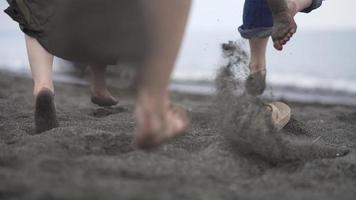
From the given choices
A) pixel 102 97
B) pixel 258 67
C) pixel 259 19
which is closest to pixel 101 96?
pixel 102 97

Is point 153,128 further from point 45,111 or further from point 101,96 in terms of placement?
point 101,96

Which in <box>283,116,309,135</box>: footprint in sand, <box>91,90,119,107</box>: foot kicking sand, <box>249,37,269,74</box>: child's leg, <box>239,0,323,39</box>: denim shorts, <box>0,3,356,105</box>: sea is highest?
<box>239,0,323,39</box>: denim shorts

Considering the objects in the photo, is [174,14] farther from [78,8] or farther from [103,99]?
[103,99]

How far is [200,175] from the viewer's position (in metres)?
1.62

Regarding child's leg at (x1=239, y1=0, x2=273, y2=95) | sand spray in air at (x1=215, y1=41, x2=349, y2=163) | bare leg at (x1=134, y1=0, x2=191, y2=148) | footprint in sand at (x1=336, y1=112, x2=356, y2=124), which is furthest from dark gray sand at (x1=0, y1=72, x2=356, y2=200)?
footprint in sand at (x1=336, y1=112, x2=356, y2=124)

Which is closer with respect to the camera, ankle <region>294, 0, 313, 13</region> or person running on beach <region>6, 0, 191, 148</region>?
person running on beach <region>6, 0, 191, 148</region>

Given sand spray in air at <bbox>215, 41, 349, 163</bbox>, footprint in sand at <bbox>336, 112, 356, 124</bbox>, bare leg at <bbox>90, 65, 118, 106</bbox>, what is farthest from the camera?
footprint in sand at <bbox>336, 112, 356, 124</bbox>

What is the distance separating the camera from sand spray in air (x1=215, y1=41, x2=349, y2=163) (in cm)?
200

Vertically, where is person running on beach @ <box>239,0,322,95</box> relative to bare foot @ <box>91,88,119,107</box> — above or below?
above

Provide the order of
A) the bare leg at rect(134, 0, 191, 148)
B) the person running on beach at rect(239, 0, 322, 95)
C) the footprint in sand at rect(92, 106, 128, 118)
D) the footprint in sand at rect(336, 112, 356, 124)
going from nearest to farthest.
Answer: the bare leg at rect(134, 0, 191, 148) → the person running on beach at rect(239, 0, 322, 95) → the footprint in sand at rect(92, 106, 128, 118) → the footprint in sand at rect(336, 112, 356, 124)

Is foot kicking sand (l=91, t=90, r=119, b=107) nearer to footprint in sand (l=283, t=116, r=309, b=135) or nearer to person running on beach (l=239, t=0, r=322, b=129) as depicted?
person running on beach (l=239, t=0, r=322, b=129)

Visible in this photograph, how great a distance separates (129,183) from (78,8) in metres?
0.77

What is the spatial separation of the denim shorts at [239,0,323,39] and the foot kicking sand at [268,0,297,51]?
0.50 metres

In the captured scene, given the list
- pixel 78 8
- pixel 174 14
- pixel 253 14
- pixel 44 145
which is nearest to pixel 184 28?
pixel 174 14
